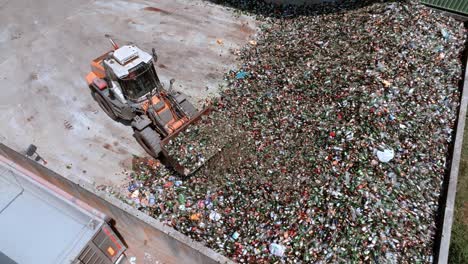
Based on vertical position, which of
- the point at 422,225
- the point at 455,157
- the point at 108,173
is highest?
the point at 455,157

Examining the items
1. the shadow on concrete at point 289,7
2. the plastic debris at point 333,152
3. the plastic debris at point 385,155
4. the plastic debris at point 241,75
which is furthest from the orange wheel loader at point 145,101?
the shadow on concrete at point 289,7

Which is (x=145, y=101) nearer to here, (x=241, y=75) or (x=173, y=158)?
(x=173, y=158)

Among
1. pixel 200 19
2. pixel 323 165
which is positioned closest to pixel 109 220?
pixel 323 165

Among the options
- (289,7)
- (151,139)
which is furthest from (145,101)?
(289,7)

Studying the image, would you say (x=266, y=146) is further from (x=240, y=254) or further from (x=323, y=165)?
(x=240, y=254)

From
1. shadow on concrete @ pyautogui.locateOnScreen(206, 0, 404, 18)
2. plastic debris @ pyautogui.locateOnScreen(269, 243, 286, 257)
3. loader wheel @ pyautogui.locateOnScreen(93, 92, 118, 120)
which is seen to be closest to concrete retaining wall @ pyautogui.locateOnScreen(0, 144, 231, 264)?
plastic debris @ pyautogui.locateOnScreen(269, 243, 286, 257)

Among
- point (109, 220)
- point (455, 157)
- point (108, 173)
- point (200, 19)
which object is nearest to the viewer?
point (109, 220)

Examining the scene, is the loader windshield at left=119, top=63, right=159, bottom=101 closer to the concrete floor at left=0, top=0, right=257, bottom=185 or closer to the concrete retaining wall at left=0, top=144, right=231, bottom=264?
the concrete floor at left=0, top=0, right=257, bottom=185

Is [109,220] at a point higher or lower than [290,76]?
lower
